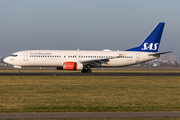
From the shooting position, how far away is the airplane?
4434cm

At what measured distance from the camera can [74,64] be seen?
43188mm

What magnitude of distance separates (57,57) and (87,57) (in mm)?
5268

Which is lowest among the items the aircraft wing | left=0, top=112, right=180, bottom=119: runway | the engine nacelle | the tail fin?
left=0, top=112, right=180, bottom=119: runway

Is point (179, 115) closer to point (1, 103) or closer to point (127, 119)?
point (127, 119)

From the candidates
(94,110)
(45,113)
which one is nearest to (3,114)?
(45,113)

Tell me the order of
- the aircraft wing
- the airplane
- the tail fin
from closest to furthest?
1. the aircraft wing
2. the airplane
3. the tail fin

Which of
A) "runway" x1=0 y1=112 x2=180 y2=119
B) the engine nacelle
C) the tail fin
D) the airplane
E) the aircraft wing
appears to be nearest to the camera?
"runway" x1=0 y1=112 x2=180 y2=119

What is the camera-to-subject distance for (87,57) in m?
46.5

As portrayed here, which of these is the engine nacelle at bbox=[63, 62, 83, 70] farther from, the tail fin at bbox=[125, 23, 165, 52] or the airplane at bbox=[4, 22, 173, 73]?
the tail fin at bbox=[125, 23, 165, 52]

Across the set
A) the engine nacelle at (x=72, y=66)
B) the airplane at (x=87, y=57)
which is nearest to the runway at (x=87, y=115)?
the engine nacelle at (x=72, y=66)

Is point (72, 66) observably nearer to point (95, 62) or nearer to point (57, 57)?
point (57, 57)

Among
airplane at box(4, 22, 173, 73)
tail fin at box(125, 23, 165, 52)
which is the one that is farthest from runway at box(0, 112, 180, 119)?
A: tail fin at box(125, 23, 165, 52)

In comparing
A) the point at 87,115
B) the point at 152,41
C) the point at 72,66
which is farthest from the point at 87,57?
the point at 87,115

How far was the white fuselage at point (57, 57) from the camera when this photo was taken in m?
44.4
